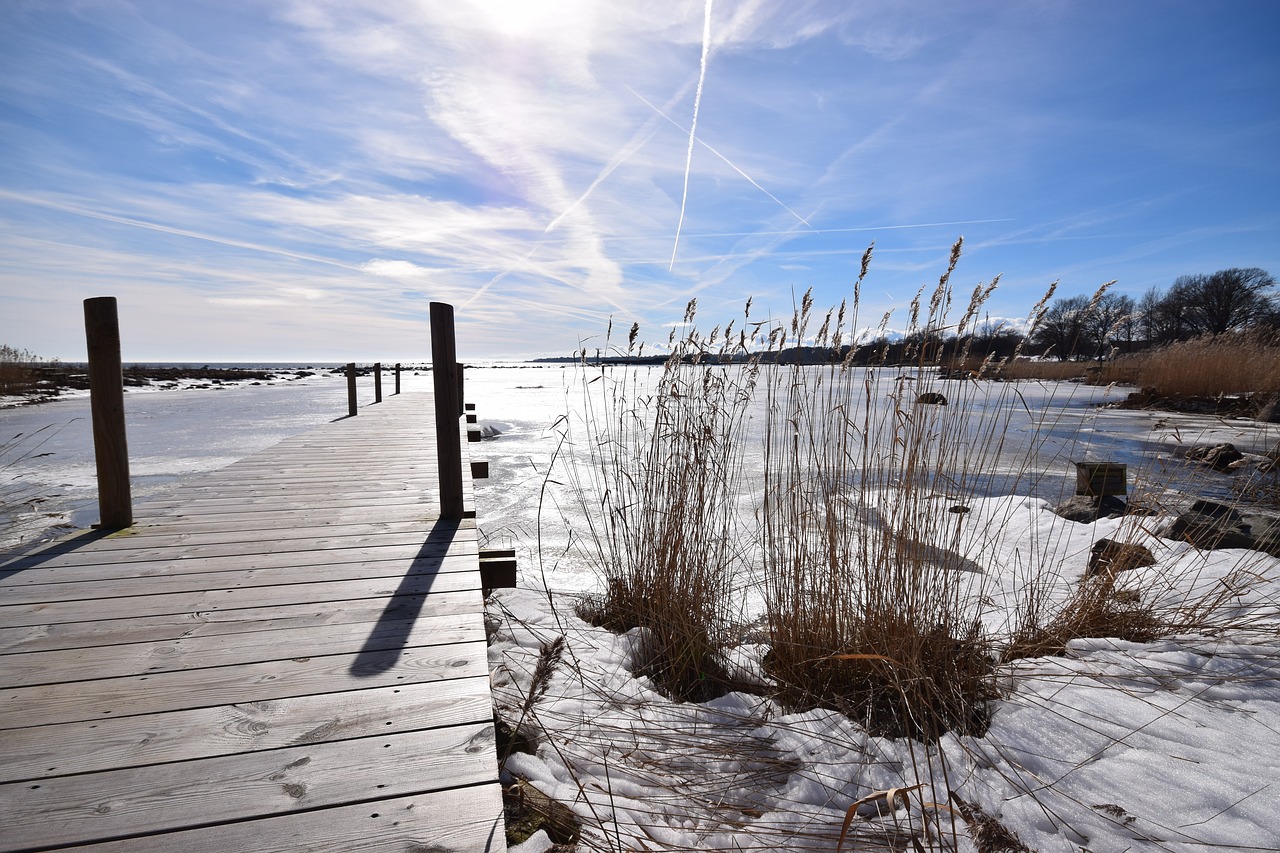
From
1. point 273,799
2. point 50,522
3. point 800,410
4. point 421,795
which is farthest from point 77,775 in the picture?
point 50,522

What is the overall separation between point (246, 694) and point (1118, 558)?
3.65 m

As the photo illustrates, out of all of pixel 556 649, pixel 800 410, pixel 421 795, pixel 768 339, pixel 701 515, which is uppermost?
pixel 768 339

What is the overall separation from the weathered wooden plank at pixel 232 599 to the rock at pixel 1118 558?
302 centimetres

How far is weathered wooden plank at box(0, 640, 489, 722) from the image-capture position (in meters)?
1.53

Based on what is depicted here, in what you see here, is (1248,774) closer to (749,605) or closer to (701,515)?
(701,515)

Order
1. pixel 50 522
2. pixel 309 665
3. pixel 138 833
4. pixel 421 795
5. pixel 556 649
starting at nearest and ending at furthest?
pixel 138 833 → pixel 421 795 → pixel 309 665 → pixel 556 649 → pixel 50 522

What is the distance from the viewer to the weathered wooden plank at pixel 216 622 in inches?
74.4

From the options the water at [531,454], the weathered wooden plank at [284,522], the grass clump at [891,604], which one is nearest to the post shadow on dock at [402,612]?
the weathered wooden plank at [284,522]

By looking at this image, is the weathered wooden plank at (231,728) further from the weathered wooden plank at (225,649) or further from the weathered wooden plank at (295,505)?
the weathered wooden plank at (295,505)

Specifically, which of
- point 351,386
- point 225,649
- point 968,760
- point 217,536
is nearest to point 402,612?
point 225,649

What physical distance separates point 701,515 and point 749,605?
1.42 meters

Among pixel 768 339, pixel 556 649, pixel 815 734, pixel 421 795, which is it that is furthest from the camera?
pixel 768 339

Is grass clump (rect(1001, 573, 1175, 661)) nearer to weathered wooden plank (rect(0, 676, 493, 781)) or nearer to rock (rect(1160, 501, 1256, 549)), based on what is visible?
rock (rect(1160, 501, 1256, 549))

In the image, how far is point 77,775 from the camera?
1.30 meters
